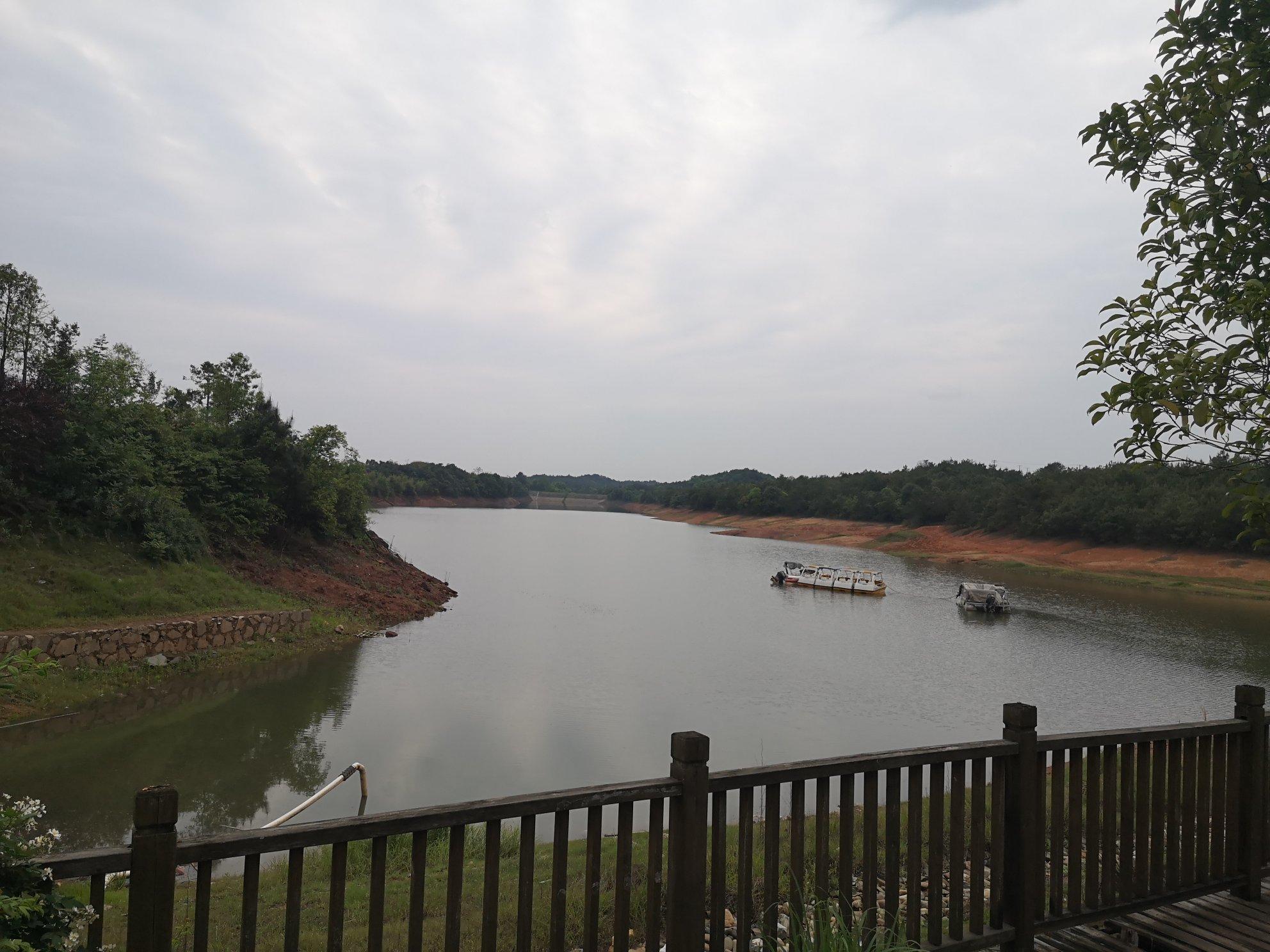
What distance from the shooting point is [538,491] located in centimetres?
16688

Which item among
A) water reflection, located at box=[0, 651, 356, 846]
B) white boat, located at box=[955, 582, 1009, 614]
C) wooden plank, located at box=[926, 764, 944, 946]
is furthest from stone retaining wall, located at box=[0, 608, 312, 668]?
white boat, located at box=[955, 582, 1009, 614]

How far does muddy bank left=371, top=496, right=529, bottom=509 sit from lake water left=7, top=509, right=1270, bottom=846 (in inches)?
2848

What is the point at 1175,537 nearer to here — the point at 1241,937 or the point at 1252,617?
the point at 1252,617

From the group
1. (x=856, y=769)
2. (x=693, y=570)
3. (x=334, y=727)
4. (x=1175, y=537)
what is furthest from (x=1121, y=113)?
(x=1175, y=537)

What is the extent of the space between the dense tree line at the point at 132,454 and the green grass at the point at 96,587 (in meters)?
0.54

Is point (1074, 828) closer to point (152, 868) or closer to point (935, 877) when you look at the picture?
point (935, 877)

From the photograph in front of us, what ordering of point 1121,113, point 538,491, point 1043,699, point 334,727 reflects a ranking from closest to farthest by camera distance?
point 1121,113
point 334,727
point 1043,699
point 538,491

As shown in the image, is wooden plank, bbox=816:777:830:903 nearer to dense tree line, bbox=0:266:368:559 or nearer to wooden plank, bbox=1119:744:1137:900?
wooden plank, bbox=1119:744:1137:900

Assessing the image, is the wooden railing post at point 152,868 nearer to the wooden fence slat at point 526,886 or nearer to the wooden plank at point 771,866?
the wooden fence slat at point 526,886

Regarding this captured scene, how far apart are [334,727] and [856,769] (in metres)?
11.1

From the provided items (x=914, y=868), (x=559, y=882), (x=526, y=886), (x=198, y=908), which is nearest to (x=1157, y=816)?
(x=914, y=868)

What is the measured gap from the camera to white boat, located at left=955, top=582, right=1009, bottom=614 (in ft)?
96.9

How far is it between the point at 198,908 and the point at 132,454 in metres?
18.4

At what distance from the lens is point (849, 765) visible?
300cm
